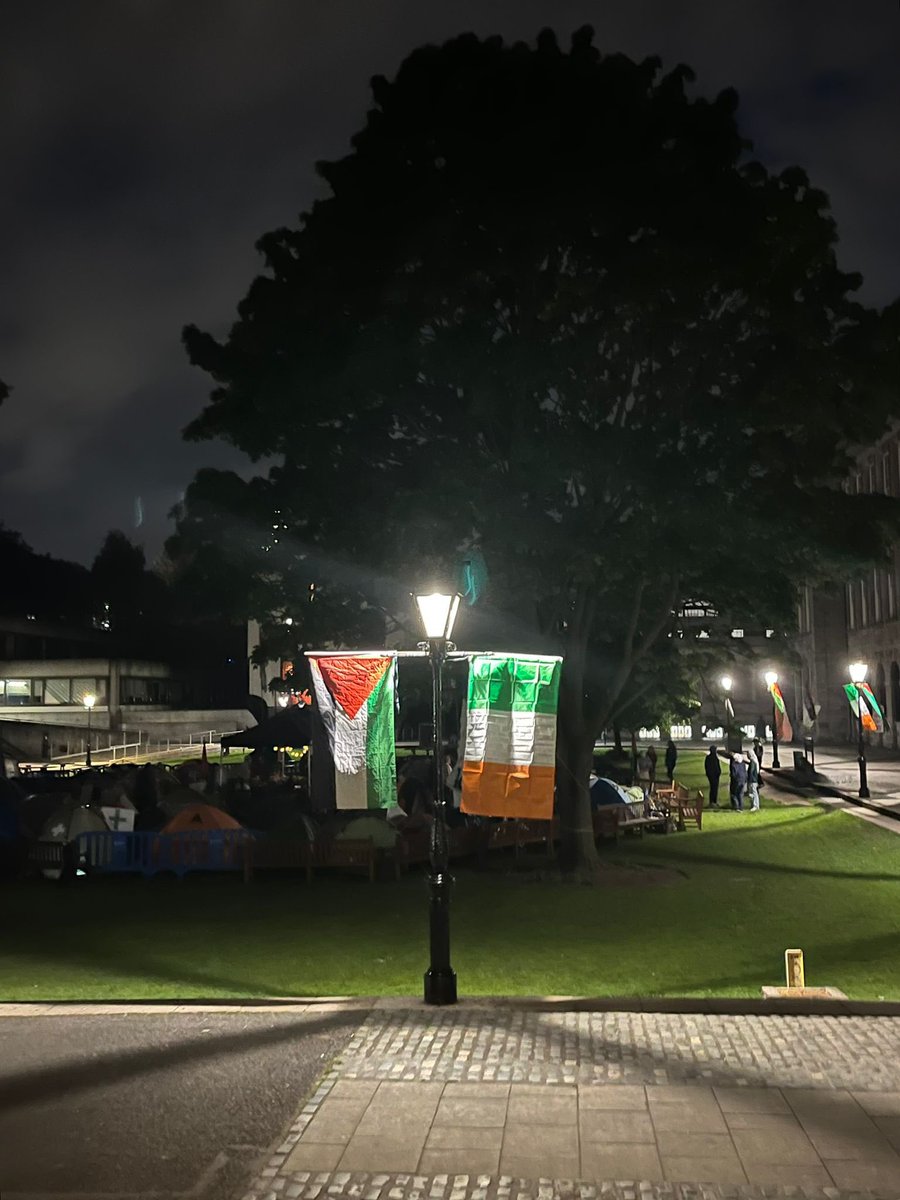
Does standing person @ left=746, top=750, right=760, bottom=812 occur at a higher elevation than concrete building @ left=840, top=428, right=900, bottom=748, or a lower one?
lower

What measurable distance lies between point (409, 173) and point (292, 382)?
3.92 metres

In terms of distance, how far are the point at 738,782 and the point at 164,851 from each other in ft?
60.3

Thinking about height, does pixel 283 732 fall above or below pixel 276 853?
above

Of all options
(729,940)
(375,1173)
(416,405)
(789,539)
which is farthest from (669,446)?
(375,1173)

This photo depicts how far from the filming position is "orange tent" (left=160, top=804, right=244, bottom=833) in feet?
68.6

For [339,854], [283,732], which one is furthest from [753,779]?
[339,854]

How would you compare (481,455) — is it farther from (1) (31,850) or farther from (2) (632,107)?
(1) (31,850)

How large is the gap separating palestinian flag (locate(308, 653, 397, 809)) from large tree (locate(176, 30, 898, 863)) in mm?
6296

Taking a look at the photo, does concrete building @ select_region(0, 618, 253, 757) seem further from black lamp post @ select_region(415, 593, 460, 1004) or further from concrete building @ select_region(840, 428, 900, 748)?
black lamp post @ select_region(415, 593, 460, 1004)

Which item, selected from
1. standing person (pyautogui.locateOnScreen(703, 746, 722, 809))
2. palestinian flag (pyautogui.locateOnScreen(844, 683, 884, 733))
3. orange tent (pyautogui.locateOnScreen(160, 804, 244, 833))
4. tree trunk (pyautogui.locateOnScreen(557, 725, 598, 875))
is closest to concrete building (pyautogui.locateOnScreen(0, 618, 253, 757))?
standing person (pyautogui.locateOnScreen(703, 746, 722, 809))

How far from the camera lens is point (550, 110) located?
16609mm

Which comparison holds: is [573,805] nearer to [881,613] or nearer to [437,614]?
[437,614]

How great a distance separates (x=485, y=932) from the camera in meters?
15.4

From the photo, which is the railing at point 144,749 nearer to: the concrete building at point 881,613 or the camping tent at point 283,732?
the camping tent at point 283,732
